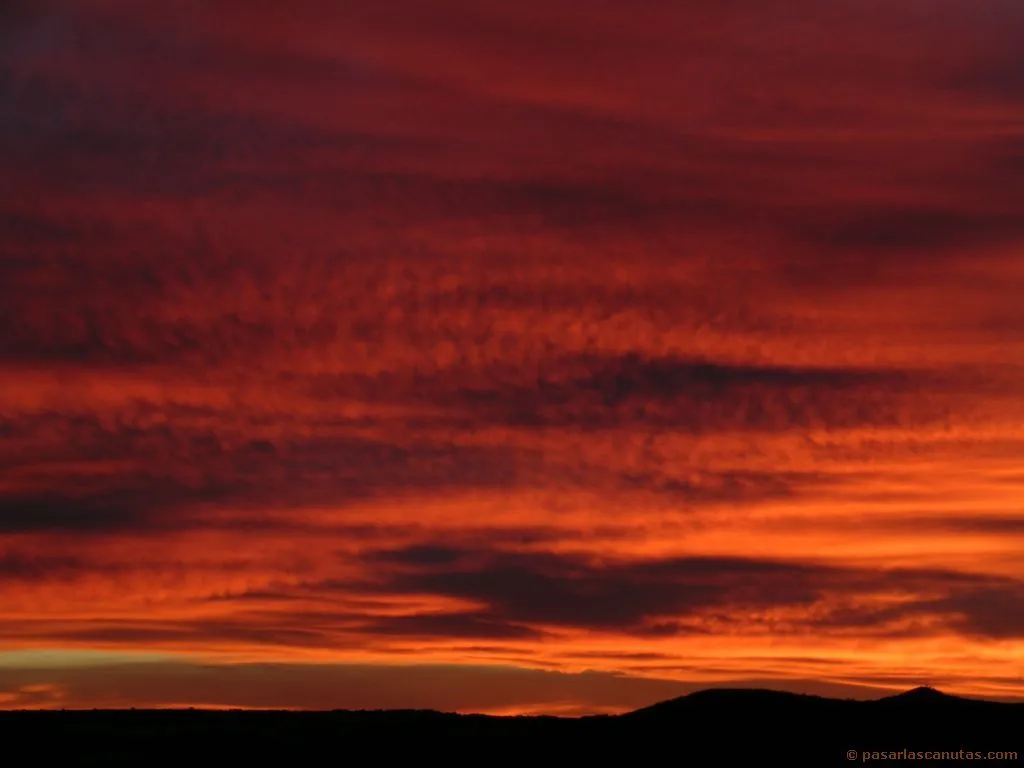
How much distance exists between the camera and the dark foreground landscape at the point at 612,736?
272 feet

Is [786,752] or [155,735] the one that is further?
[155,735]

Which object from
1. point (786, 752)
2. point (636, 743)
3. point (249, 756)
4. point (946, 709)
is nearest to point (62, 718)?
point (249, 756)

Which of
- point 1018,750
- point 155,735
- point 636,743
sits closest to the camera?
point 1018,750

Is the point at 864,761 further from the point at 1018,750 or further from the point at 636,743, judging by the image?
the point at 636,743

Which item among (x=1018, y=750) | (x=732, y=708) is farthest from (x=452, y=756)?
(x=1018, y=750)

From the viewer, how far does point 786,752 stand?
273 feet

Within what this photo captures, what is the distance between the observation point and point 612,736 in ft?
293

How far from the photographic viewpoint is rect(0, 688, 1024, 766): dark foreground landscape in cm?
8294

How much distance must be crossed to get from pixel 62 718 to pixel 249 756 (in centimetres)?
1871

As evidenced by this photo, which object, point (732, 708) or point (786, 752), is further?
point (732, 708)

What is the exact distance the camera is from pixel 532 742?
295 ft

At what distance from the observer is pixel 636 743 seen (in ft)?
286

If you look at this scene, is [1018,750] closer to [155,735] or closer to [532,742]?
[532,742]

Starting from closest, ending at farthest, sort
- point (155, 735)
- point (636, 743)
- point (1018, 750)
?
point (1018, 750), point (636, 743), point (155, 735)
